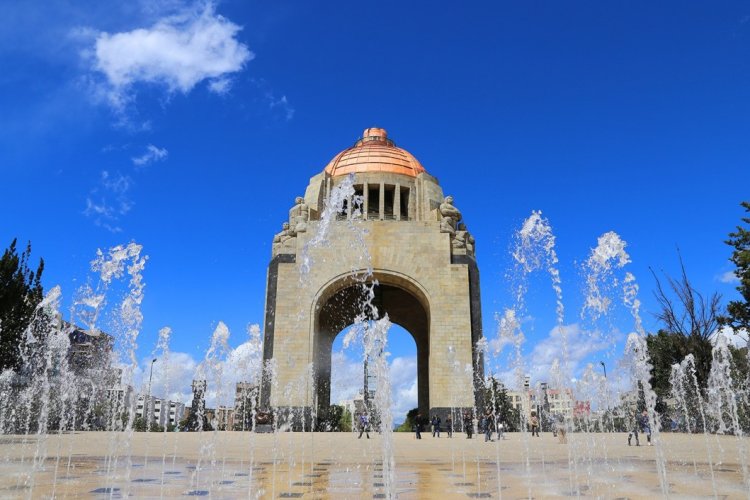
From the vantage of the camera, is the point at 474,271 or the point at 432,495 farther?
the point at 474,271

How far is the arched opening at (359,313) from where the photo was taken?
20.5 m

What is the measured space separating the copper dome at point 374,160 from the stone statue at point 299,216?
10.6 feet

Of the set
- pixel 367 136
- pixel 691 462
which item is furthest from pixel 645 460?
pixel 367 136

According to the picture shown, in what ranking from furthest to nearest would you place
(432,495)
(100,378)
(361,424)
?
(100,378) → (361,424) → (432,495)

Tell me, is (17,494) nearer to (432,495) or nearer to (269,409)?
(432,495)

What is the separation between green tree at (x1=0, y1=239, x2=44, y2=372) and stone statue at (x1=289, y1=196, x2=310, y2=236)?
9822 mm

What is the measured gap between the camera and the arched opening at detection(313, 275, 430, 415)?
20.5 meters

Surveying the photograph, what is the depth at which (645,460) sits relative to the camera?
9.12 metres

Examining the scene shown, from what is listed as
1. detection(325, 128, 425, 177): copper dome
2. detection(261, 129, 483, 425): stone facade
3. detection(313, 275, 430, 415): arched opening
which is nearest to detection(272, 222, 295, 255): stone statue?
detection(261, 129, 483, 425): stone facade

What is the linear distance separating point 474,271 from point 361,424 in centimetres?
798

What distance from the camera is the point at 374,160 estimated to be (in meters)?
24.8

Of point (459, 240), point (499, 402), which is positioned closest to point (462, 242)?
point (459, 240)

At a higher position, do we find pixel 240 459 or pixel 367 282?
pixel 367 282

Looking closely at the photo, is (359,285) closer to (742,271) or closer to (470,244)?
(470,244)
